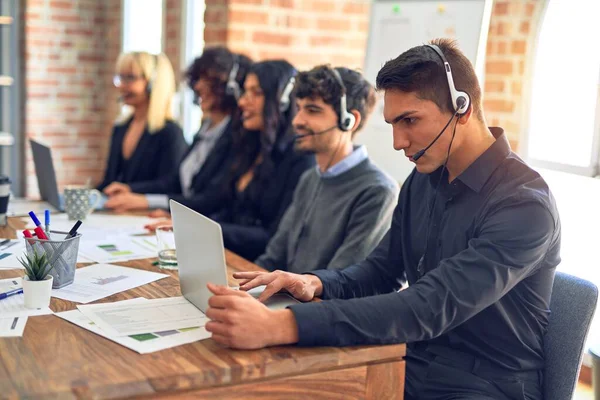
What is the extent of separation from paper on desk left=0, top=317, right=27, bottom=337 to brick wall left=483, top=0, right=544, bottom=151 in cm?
205

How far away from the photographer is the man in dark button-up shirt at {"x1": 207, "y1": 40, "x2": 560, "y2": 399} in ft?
4.54

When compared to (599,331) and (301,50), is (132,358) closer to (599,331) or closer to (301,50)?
(599,331)

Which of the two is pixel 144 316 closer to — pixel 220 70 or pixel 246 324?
pixel 246 324

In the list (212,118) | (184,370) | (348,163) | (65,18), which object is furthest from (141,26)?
(184,370)

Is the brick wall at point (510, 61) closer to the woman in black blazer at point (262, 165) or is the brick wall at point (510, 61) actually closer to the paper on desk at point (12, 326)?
the woman in black blazer at point (262, 165)

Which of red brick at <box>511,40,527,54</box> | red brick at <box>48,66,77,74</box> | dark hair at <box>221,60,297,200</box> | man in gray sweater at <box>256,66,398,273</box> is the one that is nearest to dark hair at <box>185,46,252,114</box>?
dark hair at <box>221,60,297,200</box>

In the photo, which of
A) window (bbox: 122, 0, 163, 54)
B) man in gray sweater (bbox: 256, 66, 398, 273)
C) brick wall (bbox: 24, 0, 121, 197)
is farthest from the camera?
brick wall (bbox: 24, 0, 121, 197)

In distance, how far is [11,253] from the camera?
204 cm

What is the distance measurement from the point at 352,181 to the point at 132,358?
1.22m

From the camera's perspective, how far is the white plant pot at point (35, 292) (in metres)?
1.53

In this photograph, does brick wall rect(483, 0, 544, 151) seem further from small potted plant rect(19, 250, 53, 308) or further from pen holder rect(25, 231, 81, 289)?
small potted plant rect(19, 250, 53, 308)

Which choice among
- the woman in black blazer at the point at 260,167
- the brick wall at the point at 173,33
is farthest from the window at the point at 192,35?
the woman in black blazer at the point at 260,167

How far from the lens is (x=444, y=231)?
1722 mm

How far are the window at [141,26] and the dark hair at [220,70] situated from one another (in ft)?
6.35
